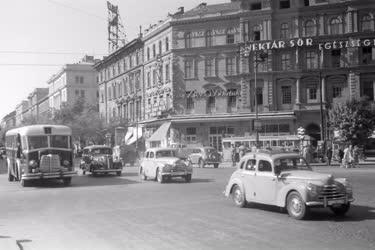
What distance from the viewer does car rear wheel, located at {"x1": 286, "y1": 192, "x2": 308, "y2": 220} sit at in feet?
40.7

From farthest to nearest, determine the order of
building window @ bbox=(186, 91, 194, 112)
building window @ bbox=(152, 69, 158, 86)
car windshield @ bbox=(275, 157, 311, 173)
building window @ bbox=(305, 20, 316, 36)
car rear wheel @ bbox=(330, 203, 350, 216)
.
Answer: building window @ bbox=(152, 69, 158, 86) < building window @ bbox=(186, 91, 194, 112) < building window @ bbox=(305, 20, 316, 36) < car windshield @ bbox=(275, 157, 311, 173) < car rear wheel @ bbox=(330, 203, 350, 216)

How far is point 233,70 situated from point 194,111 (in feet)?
20.5

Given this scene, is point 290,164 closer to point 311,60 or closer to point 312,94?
point 312,94

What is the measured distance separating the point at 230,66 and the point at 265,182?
139 ft

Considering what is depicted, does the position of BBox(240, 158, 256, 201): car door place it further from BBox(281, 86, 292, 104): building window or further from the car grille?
BBox(281, 86, 292, 104): building window

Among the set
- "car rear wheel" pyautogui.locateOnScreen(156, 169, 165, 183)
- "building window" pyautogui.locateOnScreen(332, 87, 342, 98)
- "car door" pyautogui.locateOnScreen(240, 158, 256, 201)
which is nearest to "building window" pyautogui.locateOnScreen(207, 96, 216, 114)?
"building window" pyautogui.locateOnScreen(332, 87, 342, 98)

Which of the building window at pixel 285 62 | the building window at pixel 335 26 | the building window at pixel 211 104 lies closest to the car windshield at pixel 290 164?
the building window at pixel 285 62

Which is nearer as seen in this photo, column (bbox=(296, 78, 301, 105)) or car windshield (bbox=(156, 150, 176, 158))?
car windshield (bbox=(156, 150, 176, 158))

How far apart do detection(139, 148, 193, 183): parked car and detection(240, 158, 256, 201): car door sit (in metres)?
10.2

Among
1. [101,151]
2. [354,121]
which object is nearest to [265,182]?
[101,151]

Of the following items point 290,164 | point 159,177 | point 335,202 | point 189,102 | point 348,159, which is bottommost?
point 159,177

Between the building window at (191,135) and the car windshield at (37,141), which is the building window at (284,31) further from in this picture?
the car windshield at (37,141)

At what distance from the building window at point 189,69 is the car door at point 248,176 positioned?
4274 cm

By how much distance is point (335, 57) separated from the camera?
52.2 metres
